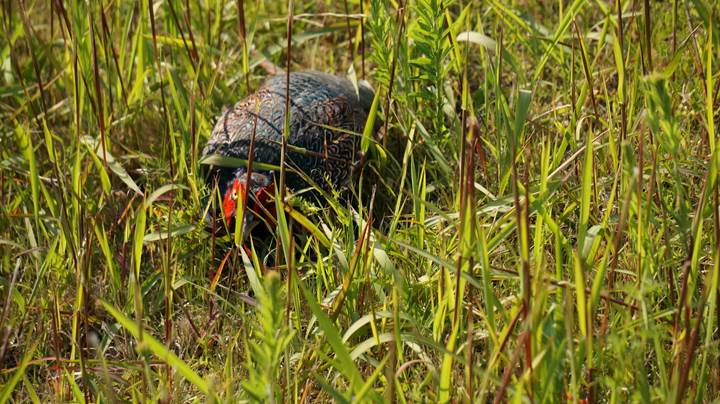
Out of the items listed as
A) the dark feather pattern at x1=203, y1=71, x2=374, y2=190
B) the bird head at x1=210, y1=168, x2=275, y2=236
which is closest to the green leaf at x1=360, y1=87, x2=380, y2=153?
the dark feather pattern at x1=203, y1=71, x2=374, y2=190

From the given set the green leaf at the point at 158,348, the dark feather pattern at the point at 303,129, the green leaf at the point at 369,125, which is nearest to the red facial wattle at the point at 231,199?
the dark feather pattern at the point at 303,129

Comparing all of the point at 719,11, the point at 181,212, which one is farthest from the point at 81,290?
the point at 719,11

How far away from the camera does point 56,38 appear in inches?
135

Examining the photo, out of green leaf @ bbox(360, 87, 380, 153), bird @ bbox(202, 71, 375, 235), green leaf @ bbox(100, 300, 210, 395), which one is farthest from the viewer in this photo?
bird @ bbox(202, 71, 375, 235)

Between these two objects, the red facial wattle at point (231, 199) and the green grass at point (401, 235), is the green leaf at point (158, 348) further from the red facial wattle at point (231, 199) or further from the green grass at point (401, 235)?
the red facial wattle at point (231, 199)

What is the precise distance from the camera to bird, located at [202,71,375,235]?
2.56 m

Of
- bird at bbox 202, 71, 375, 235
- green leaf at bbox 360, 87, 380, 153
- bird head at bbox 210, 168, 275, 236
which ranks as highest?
green leaf at bbox 360, 87, 380, 153

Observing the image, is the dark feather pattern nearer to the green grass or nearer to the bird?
the bird

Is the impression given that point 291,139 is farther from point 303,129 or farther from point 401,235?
point 401,235

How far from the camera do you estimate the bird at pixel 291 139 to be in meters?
2.56

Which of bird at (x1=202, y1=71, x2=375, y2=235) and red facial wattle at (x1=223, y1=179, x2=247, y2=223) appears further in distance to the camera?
bird at (x1=202, y1=71, x2=375, y2=235)

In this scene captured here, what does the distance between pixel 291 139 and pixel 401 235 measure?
0.58 meters

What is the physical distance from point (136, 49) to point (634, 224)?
6.49ft

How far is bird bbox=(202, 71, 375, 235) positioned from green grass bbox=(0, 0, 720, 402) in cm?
9
